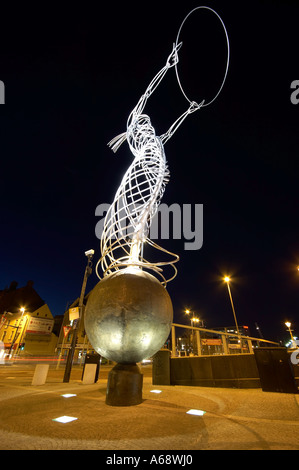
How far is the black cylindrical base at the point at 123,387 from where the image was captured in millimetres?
5531

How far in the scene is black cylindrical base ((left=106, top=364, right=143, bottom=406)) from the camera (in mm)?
5531

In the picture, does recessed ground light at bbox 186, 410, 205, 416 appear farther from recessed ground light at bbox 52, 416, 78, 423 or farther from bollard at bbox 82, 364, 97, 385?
bollard at bbox 82, 364, 97, 385

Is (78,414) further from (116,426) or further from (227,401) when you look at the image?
(227,401)

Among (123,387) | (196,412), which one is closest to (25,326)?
(123,387)

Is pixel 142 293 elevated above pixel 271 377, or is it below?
above

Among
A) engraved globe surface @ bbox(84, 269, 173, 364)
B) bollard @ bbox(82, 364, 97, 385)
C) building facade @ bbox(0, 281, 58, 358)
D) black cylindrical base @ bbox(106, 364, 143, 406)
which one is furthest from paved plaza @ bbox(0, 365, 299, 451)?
building facade @ bbox(0, 281, 58, 358)

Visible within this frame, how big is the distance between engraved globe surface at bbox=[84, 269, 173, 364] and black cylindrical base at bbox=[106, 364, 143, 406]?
32cm

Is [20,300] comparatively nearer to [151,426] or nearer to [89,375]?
[89,375]

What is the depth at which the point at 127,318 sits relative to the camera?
201 inches

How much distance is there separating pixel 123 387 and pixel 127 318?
199 cm
